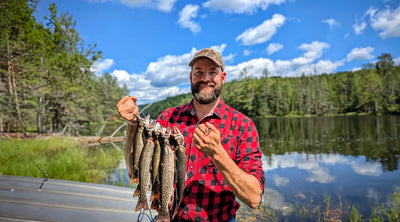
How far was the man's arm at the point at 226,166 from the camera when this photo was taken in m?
1.91

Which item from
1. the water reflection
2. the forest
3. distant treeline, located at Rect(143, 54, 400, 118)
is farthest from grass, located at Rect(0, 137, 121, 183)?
distant treeline, located at Rect(143, 54, 400, 118)

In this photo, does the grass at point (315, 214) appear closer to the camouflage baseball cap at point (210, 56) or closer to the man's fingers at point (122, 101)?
the camouflage baseball cap at point (210, 56)

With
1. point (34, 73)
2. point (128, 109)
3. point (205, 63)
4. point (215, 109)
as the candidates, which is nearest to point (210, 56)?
point (205, 63)

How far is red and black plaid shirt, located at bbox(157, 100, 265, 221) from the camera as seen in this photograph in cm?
246

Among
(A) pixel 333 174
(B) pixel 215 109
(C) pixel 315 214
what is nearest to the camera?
(B) pixel 215 109

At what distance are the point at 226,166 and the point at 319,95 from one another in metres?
101

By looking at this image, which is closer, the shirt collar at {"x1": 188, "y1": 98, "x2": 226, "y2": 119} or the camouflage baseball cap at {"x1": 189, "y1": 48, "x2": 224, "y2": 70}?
the camouflage baseball cap at {"x1": 189, "y1": 48, "x2": 224, "y2": 70}

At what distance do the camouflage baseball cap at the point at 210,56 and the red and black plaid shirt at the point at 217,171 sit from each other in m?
0.57

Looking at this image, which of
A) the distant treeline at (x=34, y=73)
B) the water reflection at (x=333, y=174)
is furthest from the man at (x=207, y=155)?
the distant treeline at (x=34, y=73)

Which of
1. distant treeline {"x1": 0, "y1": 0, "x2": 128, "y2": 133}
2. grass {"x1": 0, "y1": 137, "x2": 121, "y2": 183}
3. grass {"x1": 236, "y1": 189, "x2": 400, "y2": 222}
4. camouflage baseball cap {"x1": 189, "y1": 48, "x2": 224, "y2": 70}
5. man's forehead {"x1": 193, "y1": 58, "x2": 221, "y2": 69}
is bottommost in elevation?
grass {"x1": 236, "y1": 189, "x2": 400, "y2": 222}

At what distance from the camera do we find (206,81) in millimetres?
2639

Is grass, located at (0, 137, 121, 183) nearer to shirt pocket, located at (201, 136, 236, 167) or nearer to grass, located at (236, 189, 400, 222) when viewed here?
shirt pocket, located at (201, 136, 236, 167)

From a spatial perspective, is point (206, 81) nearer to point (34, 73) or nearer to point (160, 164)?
point (160, 164)

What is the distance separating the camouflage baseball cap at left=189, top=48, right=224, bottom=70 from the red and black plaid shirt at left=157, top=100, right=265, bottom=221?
57cm
